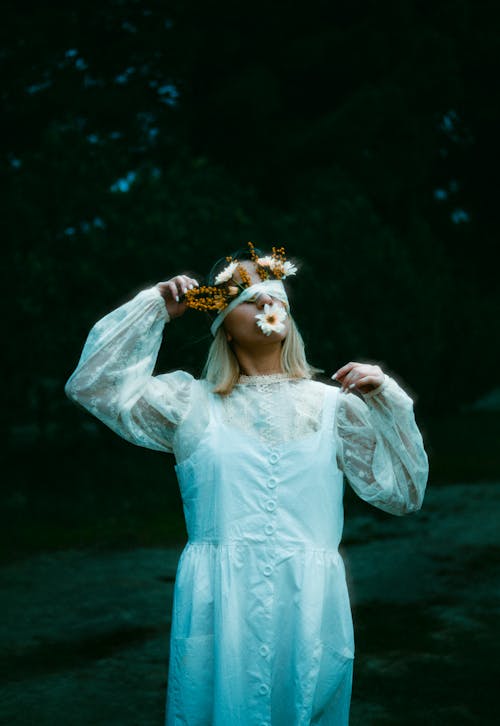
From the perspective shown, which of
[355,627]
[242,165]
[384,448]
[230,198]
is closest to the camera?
[384,448]

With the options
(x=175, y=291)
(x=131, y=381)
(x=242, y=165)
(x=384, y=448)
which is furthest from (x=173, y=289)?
(x=242, y=165)

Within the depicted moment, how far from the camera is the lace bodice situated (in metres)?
2.47

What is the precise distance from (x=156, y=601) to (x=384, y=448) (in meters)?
3.59

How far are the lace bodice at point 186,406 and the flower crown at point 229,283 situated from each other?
11 centimetres

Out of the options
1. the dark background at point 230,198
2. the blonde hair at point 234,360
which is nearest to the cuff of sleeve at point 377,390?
the blonde hair at point 234,360

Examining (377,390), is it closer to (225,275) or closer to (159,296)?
(225,275)

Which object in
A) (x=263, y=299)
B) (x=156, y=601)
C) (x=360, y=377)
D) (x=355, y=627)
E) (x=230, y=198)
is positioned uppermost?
(x=263, y=299)

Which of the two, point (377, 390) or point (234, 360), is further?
point (234, 360)

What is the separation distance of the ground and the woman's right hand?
1992mm

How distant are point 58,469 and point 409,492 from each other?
9383 mm

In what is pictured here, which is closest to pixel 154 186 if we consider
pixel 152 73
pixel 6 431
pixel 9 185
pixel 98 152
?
pixel 98 152

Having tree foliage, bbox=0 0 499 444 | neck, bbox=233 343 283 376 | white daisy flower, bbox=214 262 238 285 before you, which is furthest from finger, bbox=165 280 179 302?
tree foliage, bbox=0 0 499 444

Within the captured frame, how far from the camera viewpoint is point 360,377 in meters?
2.28

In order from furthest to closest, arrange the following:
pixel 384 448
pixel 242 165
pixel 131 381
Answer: pixel 242 165 < pixel 131 381 < pixel 384 448
